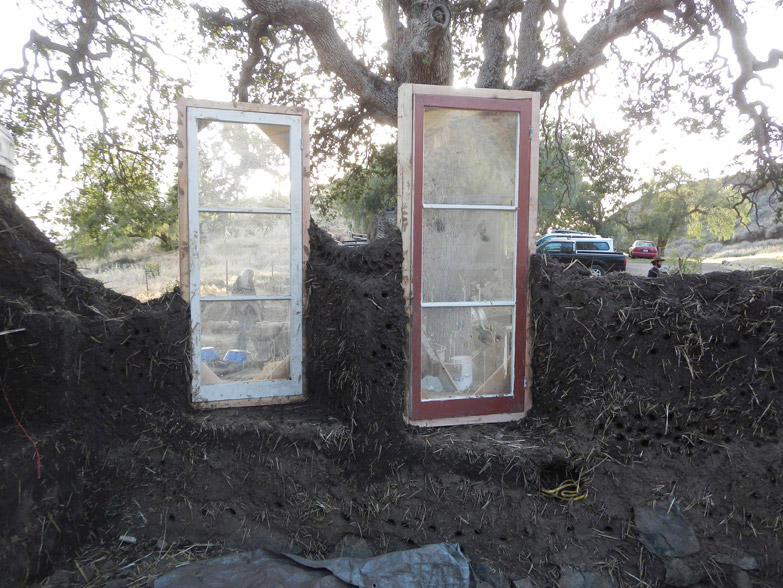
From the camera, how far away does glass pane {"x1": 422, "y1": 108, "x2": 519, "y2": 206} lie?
343 centimetres

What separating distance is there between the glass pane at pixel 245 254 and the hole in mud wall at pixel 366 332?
45 centimetres

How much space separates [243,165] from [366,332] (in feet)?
5.16

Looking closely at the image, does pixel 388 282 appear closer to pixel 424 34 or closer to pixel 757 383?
pixel 757 383

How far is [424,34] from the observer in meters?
6.19

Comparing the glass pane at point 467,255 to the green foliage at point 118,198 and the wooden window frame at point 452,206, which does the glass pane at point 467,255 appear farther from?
the green foliage at point 118,198

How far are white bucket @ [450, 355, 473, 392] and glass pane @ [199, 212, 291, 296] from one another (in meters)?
1.35

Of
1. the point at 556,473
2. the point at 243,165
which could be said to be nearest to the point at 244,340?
the point at 243,165

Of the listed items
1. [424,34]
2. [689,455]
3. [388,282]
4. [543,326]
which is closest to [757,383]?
[689,455]

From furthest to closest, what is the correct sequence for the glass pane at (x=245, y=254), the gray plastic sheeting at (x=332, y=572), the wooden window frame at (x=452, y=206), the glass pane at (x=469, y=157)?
1. the glass pane at (x=245, y=254)
2. the glass pane at (x=469, y=157)
3. the wooden window frame at (x=452, y=206)
4. the gray plastic sheeting at (x=332, y=572)

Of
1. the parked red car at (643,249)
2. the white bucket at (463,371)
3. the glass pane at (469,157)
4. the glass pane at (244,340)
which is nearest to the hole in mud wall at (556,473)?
the white bucket at (463,371)

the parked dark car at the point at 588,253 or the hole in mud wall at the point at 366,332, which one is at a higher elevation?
the parked dark car at the point at 588,253

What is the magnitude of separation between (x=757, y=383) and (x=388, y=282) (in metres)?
2.29

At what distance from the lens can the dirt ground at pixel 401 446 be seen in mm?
2848

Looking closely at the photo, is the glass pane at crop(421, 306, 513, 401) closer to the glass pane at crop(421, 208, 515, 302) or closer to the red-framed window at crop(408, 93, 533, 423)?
the red-framed window at crop(408, 93, 533, 423)
